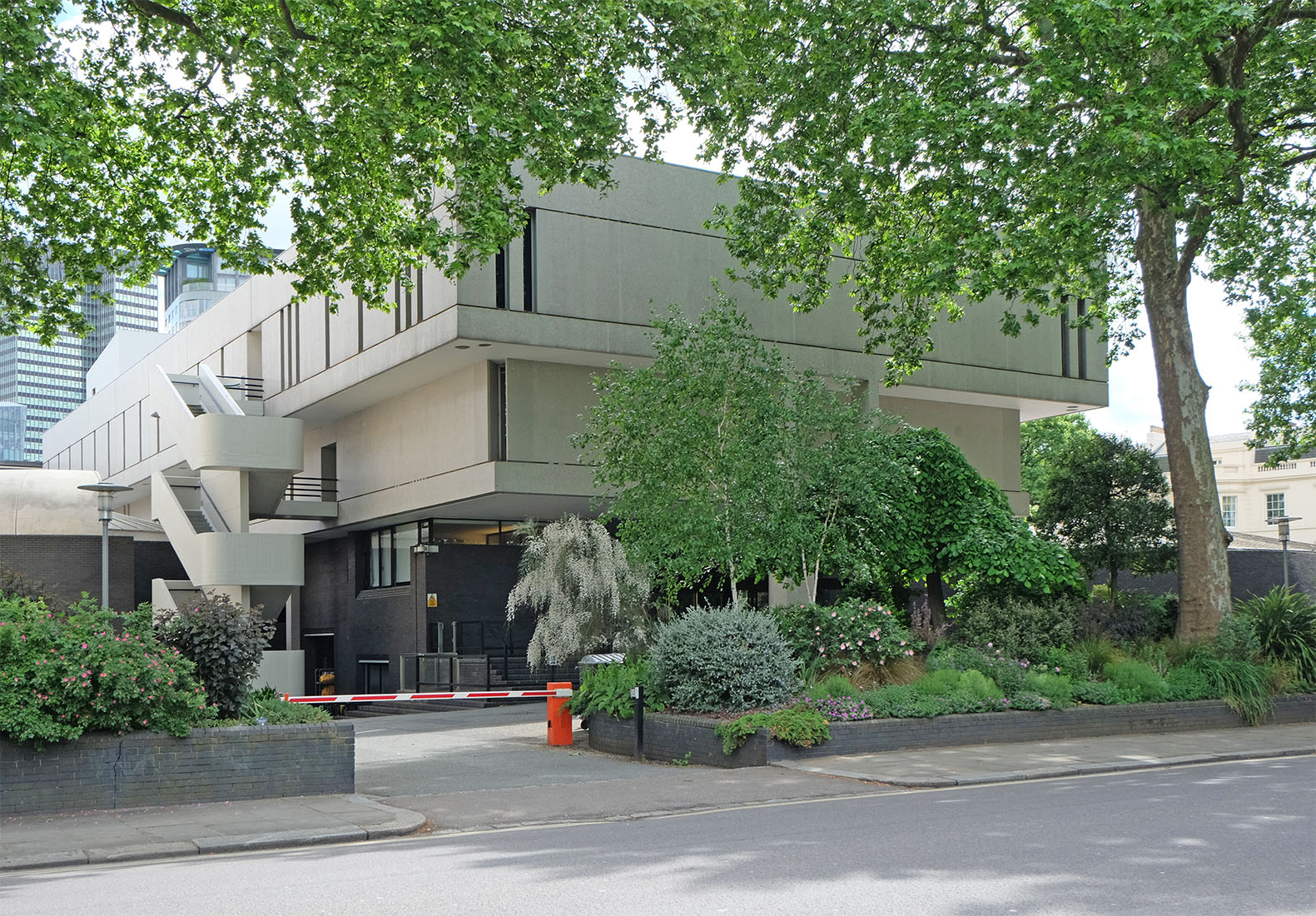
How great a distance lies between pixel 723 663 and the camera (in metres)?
16.2

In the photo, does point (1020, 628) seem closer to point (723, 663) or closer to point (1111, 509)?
point (723, 663)

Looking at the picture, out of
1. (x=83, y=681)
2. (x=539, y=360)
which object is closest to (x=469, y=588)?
(x=539, y=360)

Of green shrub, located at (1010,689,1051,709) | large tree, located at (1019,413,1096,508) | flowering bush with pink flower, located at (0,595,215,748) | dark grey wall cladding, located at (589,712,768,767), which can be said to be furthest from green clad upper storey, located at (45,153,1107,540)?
large tree, located at (1019,413,1096,508)

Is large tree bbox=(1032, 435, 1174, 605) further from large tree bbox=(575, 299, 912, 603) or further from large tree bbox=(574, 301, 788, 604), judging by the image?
large tree bbox=(574, 301, 788, 604)

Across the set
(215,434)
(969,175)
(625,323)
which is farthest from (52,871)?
(215,434)


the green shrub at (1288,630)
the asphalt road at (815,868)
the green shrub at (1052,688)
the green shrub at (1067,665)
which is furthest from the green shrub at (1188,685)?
the asphalt road at (815,868)

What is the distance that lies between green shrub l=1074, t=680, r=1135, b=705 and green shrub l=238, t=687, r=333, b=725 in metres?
10.5

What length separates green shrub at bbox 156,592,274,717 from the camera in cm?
1335

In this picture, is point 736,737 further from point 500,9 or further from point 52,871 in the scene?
point 500,9

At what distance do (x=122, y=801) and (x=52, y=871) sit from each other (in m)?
2.58

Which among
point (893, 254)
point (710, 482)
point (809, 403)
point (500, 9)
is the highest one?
point (500, 9)

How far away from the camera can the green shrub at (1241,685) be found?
61.4 feet

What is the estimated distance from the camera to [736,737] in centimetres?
1522

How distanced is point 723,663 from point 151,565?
98.4 feet
